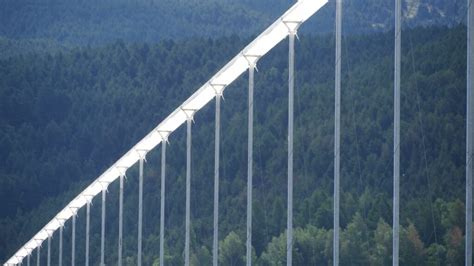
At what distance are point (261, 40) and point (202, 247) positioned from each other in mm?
59690

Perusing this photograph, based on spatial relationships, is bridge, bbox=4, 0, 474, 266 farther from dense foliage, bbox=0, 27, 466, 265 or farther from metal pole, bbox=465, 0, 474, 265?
dense foliage, bbox=0, 27, 466, 265

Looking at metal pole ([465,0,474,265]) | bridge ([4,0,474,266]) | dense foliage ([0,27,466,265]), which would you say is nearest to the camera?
metal pole ([465,0,474,265])

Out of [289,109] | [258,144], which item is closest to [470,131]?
[289,109]

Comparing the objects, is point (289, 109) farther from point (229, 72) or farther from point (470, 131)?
point (470, 131)

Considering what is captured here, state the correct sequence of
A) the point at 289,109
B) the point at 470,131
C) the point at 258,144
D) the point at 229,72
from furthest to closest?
1. the point at 258,144
2. the point at 229,72
3. the point at 289,109
4. the point at 470,131

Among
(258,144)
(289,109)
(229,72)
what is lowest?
(289,109)

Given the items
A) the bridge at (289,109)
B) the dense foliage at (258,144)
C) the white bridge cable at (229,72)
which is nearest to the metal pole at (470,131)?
the bridge at (289,109)

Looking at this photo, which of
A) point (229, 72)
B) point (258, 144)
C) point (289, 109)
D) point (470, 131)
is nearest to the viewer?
point (470, 131)

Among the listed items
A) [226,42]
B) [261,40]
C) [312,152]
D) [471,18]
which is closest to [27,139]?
[226,42]

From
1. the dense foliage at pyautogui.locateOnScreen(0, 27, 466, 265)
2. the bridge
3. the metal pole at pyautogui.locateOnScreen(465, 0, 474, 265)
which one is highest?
the dense foliage at pyautogui.locateOnScreen(0, 27, 466, 265)

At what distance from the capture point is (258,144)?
383ft

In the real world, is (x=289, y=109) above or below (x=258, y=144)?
below

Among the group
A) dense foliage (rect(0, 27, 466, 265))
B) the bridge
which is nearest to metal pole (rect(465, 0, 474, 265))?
the bridge

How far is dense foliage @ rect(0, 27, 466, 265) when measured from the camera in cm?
6556
